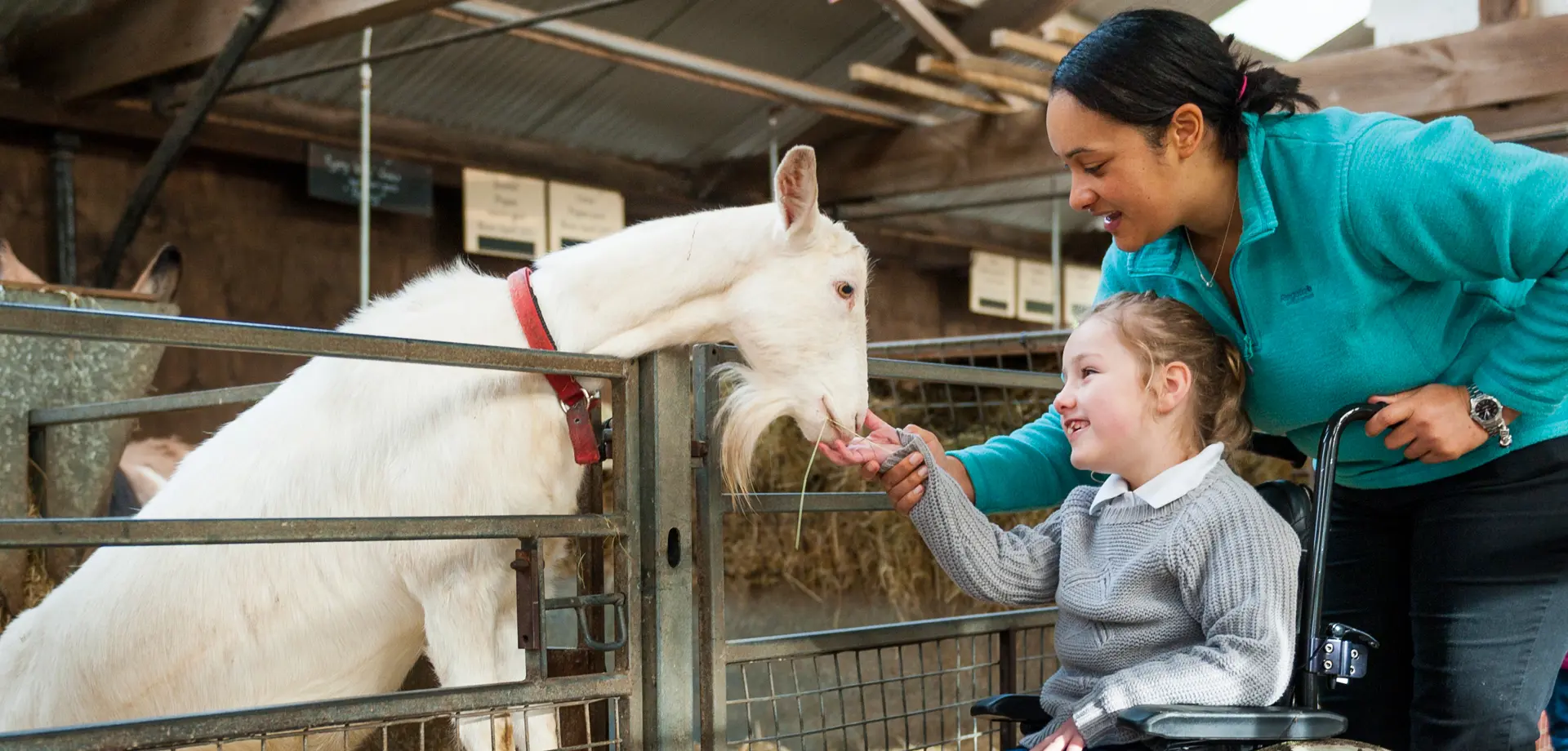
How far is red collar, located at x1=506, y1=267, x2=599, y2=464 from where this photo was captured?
1988 millimetres

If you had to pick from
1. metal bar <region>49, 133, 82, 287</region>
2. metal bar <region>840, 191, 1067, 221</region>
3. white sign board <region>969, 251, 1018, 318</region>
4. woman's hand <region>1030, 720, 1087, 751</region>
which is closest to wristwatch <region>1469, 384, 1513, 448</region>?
woman's hand <region>1030, 720, 1087, 751</region>

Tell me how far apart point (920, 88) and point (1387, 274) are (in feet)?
14.2

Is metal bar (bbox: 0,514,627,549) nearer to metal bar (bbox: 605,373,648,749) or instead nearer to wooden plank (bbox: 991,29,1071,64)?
metal bar (bbox: 605,373,648,749)

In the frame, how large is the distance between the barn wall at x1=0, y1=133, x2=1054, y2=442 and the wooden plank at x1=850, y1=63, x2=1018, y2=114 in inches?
74.9

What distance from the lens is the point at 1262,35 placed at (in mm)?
6766

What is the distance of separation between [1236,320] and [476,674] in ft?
4.19

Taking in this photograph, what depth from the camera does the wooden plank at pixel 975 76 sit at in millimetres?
5609

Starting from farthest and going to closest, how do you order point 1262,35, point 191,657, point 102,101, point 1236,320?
1. point 1262,35
2. point 102,101
3. point 191,657
4. point 1236,320

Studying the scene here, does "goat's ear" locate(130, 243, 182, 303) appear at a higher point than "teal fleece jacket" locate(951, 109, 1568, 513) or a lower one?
higher

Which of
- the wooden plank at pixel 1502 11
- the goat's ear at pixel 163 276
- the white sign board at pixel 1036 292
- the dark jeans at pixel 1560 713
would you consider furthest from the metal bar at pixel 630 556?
the white sign board at pixel 1036 292

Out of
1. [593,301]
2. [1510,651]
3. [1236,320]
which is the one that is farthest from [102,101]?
[1510,651]

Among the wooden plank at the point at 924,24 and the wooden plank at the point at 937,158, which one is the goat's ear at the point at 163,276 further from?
the wooden plank at the point at 937,158

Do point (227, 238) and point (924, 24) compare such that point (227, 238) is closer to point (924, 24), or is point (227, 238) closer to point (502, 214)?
point (502, 214)

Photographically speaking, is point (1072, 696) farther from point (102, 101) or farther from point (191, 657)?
point (102, 101)
